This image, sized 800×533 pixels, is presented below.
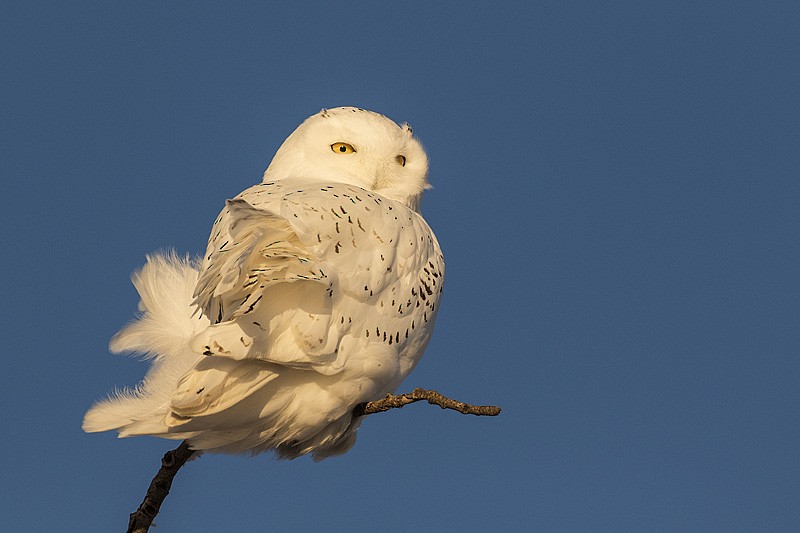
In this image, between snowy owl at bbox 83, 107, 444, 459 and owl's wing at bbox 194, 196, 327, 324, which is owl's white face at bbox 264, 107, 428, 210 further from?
owl's wing at bbox 194, 196, 327, 324

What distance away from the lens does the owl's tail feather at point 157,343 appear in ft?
24.7

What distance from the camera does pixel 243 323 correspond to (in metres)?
6.99

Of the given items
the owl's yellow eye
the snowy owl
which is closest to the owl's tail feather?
the snowy owl

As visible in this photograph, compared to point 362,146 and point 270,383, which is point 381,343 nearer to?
point 270,383

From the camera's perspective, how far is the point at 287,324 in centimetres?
720

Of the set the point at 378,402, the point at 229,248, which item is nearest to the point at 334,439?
the point at 378,402

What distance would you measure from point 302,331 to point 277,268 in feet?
1.26

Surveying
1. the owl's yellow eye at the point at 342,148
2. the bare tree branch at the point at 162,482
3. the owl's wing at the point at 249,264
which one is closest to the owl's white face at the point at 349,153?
the owl's yellow eye at the point at 342,148

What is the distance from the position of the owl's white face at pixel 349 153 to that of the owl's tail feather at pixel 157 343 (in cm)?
92

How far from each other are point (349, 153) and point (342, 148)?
6cm

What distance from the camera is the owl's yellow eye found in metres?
8.83

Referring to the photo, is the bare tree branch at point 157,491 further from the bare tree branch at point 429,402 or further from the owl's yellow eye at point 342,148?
the owl's yellow eye at point 342,148

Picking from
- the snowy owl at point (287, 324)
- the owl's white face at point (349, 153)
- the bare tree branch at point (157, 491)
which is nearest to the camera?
the snowy owl at point (287, 324)

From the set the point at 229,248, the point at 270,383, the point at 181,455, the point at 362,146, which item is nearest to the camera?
the point at 229,248
